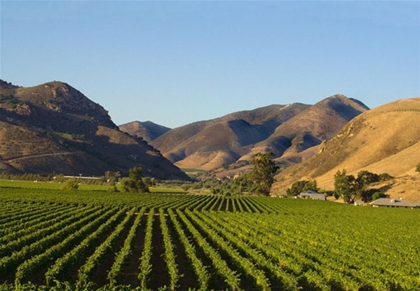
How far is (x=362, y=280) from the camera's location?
2348cm

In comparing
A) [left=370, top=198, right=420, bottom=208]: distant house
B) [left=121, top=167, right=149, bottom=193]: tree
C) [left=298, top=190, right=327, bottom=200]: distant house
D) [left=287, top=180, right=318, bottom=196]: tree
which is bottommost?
[left=370, top=198, right=420, bottom=208]: distant house

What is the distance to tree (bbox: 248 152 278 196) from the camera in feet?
465

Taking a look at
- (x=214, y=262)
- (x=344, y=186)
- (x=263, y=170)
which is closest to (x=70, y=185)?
(x=263, y=170)

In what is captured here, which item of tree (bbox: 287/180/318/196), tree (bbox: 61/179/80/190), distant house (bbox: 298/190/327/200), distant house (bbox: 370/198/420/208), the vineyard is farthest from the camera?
tree (bbox: 287/180/318/196)

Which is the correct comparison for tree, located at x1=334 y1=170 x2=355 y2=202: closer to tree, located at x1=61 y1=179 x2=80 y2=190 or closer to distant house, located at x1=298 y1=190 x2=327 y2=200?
distant house, located at x1=298 y1=190 x2=327 y2=200

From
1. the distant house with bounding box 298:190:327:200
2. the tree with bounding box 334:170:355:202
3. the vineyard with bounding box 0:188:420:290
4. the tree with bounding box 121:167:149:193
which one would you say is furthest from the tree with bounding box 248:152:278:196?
the vineyard with bounding box 0:188:420:290

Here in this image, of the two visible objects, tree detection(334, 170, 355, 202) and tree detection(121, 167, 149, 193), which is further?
tree detection(121, 167, 149, 193)

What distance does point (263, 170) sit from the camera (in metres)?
142

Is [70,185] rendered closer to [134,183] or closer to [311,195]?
[134,183]

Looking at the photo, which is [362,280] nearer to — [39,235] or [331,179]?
[39,235]

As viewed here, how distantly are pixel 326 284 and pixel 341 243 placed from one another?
46.2 ft

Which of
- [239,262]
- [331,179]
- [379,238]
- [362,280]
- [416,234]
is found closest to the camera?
[362,280]

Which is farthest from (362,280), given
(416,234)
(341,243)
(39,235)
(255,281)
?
(416,234)

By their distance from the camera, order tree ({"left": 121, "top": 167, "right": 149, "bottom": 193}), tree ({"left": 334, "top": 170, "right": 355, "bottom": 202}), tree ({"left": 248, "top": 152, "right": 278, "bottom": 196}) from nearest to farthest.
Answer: tree ({"left": 334, "top": 170, "right": 355, "bottom": 202})
tree ({"left": 121, "top": 167, "right": 149, "bottom": 193})
tree ({"left": 248, "top": 152, "right": 278, "bottom": 196})
